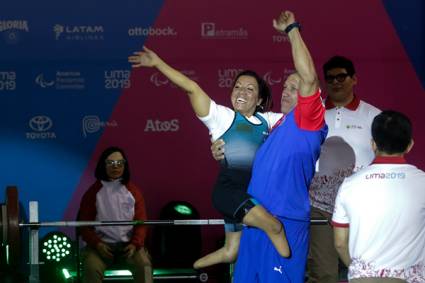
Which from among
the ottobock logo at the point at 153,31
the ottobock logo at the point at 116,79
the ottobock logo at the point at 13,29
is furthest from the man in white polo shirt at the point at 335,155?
the ottobock logo at the point at 13,29

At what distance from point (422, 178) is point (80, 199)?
499cm

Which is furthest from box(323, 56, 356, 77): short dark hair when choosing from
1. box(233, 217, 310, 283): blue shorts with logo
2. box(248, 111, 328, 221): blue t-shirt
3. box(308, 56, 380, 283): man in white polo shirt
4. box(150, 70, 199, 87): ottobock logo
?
box(150, 70, 199, 87): ottobock logo

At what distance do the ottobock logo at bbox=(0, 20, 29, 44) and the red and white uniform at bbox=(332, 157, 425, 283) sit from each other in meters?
5.08

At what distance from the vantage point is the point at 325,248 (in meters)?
7.09

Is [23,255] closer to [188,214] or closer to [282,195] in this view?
[188,214]

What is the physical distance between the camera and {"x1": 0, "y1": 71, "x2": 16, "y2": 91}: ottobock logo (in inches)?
370

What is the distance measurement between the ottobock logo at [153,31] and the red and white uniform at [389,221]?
475cm

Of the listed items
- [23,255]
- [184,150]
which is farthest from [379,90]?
[23,255]

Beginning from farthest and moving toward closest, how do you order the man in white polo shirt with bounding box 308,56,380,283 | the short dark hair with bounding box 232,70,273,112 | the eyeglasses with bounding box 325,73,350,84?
Answer: the eyeglasses with bounding box 325,73,350,84 → the man in white polo shirt with bounding box 308,56,380,283 → the short dark hair with bounding box 232,70,273,112

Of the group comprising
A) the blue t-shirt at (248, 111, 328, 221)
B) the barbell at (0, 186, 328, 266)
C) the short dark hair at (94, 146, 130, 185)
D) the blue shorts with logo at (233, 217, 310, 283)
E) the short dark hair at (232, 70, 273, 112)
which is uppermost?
the short dark hair at (232, 70, 273, 112)

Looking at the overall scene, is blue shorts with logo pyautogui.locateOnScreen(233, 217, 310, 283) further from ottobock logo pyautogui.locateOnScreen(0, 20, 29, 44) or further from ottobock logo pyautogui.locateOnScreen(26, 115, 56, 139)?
ottobock logo pyautogui.locateOnScreen(0, 20, 29, 44)

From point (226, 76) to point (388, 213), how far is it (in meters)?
4.75

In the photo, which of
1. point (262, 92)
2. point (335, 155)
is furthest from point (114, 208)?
point (262, 92)

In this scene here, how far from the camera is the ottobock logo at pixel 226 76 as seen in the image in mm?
9531
